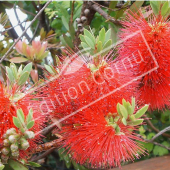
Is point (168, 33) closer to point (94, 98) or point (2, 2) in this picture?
point (94, 98)

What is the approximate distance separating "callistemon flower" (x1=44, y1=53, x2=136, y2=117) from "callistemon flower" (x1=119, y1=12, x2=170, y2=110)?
68 millimetres

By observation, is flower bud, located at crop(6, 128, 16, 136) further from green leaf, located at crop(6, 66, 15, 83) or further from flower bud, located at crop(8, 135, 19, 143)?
Result: green leaf, located at crop(6, 66, 15, 83)

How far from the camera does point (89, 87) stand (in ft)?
2.06

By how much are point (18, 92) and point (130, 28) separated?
38cm

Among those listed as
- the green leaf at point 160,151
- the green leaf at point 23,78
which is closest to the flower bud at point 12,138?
the green leaf at point 23,78

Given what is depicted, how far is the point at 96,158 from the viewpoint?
653mm

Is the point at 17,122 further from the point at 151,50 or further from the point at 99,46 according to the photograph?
the point at 151,50

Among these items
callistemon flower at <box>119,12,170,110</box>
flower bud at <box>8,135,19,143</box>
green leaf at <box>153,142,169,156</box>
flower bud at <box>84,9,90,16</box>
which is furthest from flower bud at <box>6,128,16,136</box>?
green leaf at <box>153,142,169,156</box>

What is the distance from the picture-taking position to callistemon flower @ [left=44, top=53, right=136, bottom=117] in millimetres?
621

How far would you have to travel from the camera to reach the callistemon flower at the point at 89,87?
62 cm

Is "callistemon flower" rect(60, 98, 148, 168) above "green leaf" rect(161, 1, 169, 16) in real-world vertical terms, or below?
below

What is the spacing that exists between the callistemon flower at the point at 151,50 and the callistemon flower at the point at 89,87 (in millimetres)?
68

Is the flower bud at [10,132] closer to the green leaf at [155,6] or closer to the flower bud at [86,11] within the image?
the green leaf at [155,6]

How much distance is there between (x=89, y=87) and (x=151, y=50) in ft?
0.71
